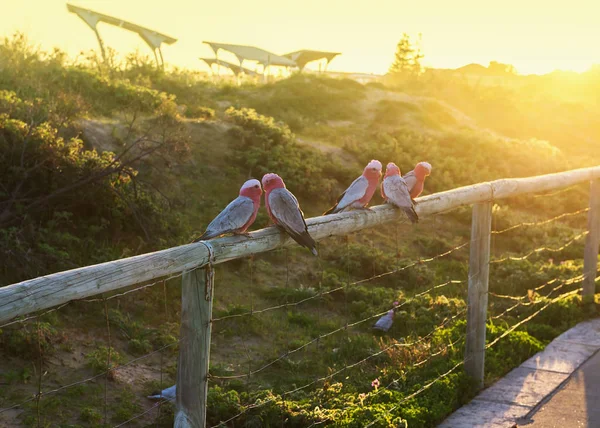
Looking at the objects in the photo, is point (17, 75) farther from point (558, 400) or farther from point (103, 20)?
point (103, 20)

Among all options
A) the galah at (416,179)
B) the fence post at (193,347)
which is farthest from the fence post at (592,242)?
the fence post at (193,347)

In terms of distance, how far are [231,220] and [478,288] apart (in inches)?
96.2

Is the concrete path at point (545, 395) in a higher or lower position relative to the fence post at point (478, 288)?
lower

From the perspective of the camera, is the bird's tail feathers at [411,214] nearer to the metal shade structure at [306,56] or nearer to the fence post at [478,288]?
the fence post at [478,288]

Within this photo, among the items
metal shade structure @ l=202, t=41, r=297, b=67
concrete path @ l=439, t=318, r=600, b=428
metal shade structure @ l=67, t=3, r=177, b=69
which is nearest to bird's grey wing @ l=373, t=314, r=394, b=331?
concrete path @ l=439, t=318, r=600, b=428

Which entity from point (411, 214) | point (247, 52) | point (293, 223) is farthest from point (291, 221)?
point (247, 52)

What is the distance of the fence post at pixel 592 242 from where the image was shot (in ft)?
23.8

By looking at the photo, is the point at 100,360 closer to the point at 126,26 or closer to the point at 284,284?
the point at 284,284

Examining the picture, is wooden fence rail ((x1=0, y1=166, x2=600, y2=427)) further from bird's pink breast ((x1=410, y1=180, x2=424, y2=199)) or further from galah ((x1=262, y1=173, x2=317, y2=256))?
bird's pink breast ((x1=410, y1=180, x2=424, y2=199))

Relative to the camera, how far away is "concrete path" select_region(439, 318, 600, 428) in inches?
184

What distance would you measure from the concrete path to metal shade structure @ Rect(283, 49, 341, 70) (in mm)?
33776

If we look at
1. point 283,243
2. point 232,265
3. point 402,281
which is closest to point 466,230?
point 402,281

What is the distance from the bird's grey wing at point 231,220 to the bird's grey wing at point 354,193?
3.67 ft

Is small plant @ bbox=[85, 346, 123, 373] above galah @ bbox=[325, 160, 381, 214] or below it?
below
